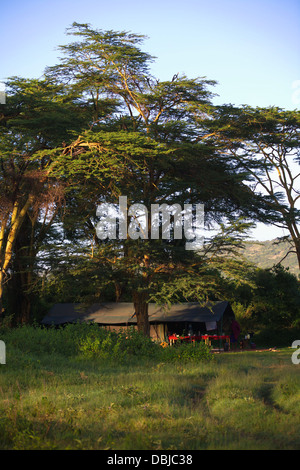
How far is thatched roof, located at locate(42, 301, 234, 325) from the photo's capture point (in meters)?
31.8

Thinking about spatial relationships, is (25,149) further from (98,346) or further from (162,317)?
(162,317)

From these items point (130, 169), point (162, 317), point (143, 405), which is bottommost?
point (143, 405)

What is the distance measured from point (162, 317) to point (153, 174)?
9531mm

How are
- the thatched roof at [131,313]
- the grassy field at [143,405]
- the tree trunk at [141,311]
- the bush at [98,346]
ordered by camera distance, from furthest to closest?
the thatched roof at [131,313], the tree trunk at [141,311], the bush at [98,346], the grassy field at [143,405]

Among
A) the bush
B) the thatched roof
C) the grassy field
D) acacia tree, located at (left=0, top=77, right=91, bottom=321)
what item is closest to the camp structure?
the thatched roof

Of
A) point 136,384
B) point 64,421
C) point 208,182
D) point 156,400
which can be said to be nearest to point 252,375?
point 136,384

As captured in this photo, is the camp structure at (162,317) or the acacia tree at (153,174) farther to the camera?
the camp structure at (162,317)

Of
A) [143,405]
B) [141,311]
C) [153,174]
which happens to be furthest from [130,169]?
[143,405]

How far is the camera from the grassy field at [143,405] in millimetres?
7785

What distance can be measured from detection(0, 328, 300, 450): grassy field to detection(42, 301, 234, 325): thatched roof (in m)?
15.5

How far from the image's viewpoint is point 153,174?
27.7 metres

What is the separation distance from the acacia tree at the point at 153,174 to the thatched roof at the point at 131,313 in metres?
5.12

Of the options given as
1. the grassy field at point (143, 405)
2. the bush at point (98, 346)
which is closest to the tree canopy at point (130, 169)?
the bush at point (98, 346)

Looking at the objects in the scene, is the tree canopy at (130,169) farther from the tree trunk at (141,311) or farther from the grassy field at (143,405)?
the grassy field at (143,405)
